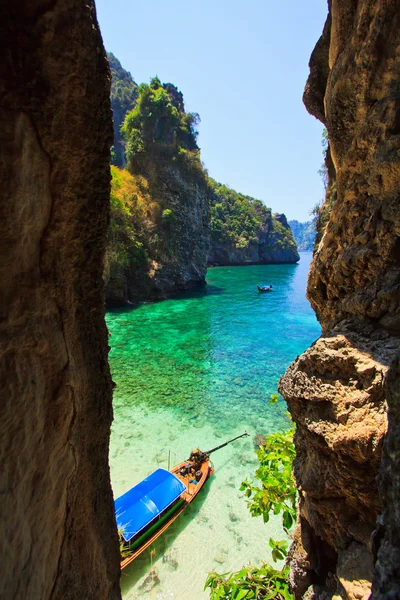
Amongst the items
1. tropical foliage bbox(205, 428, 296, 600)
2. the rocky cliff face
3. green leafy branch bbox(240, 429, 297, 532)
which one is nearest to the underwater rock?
tropical foliage bbox(205, 428, 296, 600)

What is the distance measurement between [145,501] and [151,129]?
124ft

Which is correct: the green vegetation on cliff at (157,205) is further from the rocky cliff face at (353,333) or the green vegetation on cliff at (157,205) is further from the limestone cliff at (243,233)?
the limestone cliff at (243,233)

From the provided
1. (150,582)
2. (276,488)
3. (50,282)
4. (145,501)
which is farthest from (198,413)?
(50,282)

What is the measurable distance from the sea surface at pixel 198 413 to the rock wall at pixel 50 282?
606 centimetres

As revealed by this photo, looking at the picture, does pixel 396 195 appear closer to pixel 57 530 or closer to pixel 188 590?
pixel 57 530

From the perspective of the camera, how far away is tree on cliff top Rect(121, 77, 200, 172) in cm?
3547

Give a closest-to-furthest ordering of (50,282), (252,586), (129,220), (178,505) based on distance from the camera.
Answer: (50,282)
(252,586)
(178,505)
(129,220)

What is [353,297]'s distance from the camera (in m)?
4.11

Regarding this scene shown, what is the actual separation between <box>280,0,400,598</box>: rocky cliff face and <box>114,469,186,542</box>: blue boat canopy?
4.47 m

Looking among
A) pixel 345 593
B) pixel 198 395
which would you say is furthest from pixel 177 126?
pixel 345 593

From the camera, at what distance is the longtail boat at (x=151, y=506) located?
23.3 feet

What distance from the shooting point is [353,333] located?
145 inches

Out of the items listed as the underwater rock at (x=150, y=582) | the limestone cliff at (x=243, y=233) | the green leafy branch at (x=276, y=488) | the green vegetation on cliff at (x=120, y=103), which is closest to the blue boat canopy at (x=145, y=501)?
the underwater rock at (x=150, y=582)

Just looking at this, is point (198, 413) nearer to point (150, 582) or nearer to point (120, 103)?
point (150, 582)
